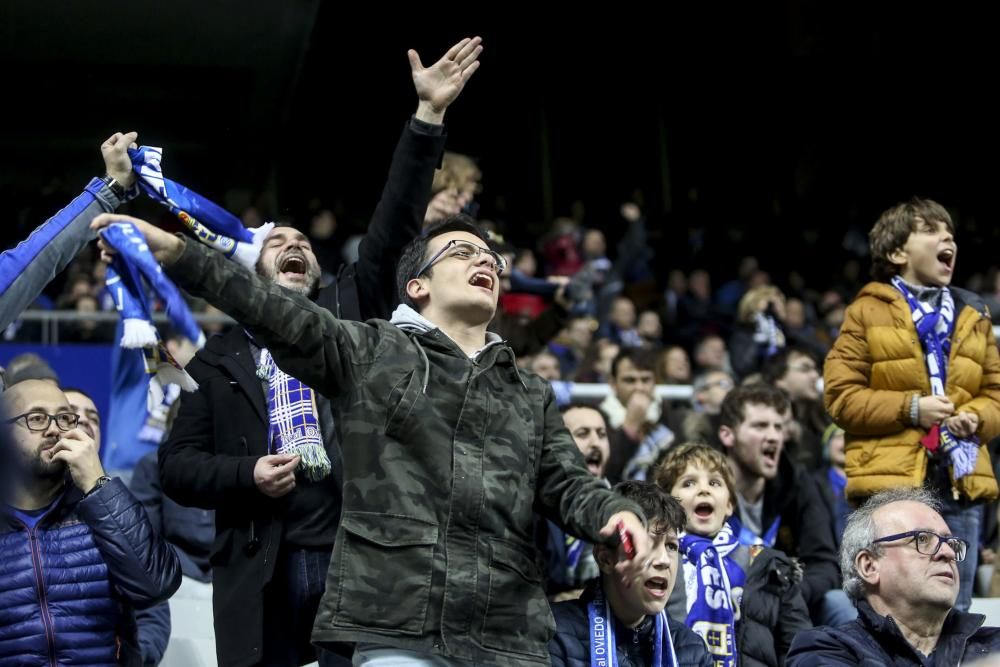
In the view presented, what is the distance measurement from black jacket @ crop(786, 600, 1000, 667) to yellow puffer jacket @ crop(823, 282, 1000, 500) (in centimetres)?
108

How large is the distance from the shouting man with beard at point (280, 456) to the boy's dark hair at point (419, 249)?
31 cm

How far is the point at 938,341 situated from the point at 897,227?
1.41ft

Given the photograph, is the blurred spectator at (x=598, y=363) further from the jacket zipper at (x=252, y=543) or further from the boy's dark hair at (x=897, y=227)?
Result: the jacket zipper at (x=252, y=543)

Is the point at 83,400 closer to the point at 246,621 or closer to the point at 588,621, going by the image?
the point at 246,621

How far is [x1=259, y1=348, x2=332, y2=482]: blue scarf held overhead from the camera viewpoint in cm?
437

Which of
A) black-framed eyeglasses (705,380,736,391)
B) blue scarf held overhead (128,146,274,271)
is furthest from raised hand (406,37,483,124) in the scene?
black-framed eyeglasses (705,380,736,391)

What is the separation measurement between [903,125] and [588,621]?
45.4 ft

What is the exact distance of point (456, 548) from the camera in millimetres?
3572

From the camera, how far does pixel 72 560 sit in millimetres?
4512

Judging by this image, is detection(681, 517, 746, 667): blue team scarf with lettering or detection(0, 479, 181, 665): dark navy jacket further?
detection(681, 517, 746, 667): blue team scarf with lettering

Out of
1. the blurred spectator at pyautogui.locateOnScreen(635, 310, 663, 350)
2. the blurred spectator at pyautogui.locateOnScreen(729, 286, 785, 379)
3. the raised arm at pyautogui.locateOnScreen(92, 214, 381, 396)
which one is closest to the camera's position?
the raised arm at pyautogui.locateOnScreen(92, 214, 381, 396)

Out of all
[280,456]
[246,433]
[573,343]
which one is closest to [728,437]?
[246,433]

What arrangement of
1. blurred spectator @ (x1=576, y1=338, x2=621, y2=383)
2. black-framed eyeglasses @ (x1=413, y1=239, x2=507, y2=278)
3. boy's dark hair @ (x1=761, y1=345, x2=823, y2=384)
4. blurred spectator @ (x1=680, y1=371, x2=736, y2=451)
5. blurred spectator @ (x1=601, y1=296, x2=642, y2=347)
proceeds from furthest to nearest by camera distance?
blurred spectator @ (x1=601, y1=296, x2=642, y2=347), blurred spectator @ (x1=576, y1=338, x2=621, y2=383), boy's dark hair @ (x1=761, y1=345, x2=823, y2=384), blurred spectator @ (x1=680, y1=371, x2=736, y2=451), black-framed eyeglasses @ (x1=413, y1=239, x2=507, y2=278)

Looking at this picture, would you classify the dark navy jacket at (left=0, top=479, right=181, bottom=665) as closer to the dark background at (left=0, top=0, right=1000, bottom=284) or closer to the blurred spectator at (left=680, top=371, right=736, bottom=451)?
the blurred spectator at (left=680, top=371, right=736, bottom=451)
